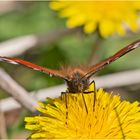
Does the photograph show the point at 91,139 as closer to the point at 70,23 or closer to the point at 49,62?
the point at 70,23

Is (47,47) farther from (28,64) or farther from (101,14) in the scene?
(28,64)

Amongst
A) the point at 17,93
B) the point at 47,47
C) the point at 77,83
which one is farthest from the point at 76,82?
the point at 47,47

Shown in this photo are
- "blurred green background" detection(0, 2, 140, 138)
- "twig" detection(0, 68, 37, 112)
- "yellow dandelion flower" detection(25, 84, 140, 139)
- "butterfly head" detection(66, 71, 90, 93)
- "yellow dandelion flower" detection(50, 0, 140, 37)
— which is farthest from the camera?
"blurred green background" detection(0, 2, 140, 138)

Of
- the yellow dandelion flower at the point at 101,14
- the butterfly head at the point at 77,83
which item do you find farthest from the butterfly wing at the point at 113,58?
the yellow dandelion flower at the point at 101,14

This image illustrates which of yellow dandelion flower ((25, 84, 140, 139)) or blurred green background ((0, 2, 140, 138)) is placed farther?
blurred green background ((0, 2, 140, 138))

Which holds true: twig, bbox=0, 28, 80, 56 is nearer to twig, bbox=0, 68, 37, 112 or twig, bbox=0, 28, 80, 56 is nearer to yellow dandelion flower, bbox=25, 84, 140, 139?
twig, bbox=0, 68, 37, 112

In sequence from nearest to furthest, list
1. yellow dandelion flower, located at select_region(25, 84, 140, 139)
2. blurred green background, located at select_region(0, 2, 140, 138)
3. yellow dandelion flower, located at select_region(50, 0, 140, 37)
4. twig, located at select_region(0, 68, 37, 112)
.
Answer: yellow dandelion flower, located at select_region(25, 84, 140, 139)
twig, located at select_region(0, 68, 37, 112)
yellow dandelion flower, located at select_region(50, 0, 140, 37)
blurred green background, located at select_region(0, 2, 140, 138)

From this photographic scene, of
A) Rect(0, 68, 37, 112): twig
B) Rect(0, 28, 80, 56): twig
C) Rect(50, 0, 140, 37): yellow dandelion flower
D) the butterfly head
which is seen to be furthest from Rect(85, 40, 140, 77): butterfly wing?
Rect(0, 28, 80, 56): twig
